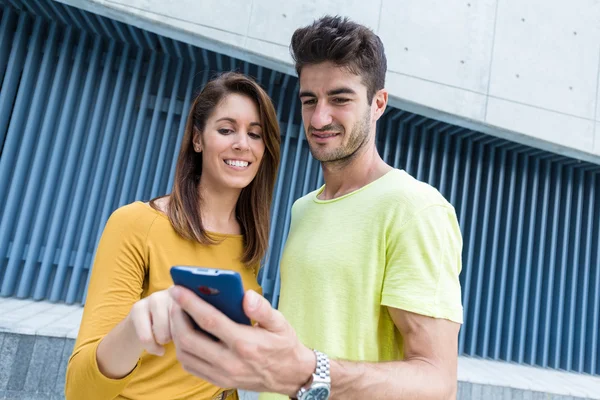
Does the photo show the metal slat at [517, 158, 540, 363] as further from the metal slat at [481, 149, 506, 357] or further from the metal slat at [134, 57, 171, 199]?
the metal slat at [134, 57, 171, 199]

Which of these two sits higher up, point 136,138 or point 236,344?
point 136,138

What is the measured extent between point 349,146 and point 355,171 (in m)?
0.08

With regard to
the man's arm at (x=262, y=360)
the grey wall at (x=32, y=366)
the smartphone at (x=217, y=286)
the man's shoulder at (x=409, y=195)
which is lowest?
the grey wall at (x=32, y=366)

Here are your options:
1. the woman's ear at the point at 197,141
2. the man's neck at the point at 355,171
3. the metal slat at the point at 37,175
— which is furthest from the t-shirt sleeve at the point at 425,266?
the metal slat at the point at 37,175

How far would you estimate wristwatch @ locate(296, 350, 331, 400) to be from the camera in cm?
69

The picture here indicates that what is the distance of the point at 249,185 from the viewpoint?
5.20ft

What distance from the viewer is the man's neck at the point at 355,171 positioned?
1282 mm

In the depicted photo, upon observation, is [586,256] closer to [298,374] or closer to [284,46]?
[284,46]

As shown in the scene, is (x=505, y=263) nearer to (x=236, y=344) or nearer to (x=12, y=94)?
(x=236, y=344)

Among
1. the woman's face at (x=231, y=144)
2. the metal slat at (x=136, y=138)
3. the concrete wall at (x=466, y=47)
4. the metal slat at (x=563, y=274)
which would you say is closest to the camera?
the woman's face at (x=231, y=144)

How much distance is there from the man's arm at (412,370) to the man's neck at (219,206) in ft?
2.27

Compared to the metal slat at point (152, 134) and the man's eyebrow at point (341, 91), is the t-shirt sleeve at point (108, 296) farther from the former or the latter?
the metal slat at point (152, 134)

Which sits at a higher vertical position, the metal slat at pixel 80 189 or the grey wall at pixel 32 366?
the metal slat at pixel 80 189

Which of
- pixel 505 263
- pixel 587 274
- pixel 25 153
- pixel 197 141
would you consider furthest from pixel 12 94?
pixel 587 274
